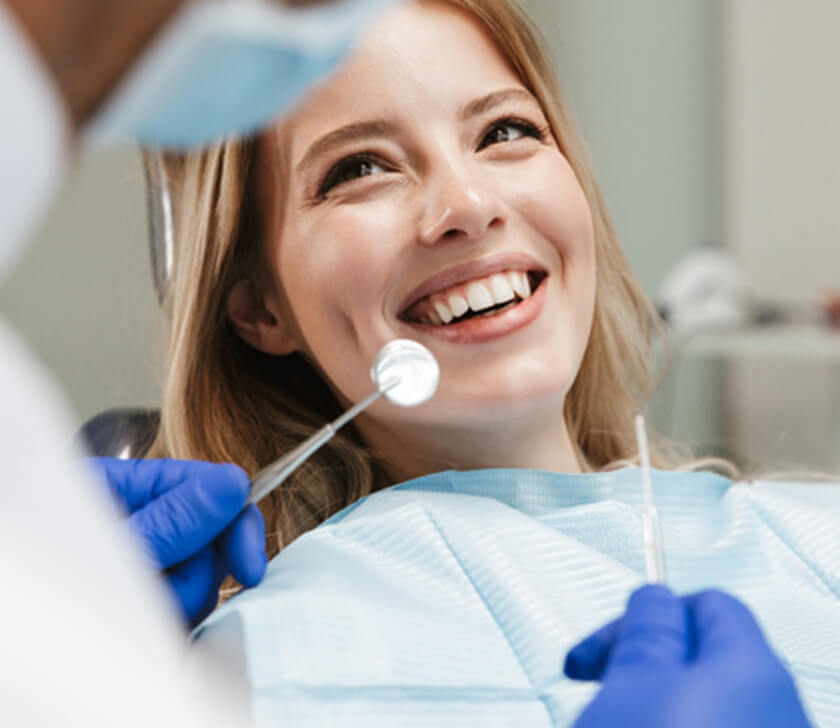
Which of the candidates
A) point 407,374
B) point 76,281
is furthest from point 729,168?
point 407,374

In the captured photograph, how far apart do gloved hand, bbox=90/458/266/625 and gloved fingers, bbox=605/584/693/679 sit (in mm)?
373

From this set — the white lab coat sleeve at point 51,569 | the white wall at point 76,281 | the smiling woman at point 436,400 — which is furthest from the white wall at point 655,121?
the white lab coat sleeve at point 51,569

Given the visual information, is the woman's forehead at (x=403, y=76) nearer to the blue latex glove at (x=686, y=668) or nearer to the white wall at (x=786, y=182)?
the blue latex glove at (x=686, y=668)

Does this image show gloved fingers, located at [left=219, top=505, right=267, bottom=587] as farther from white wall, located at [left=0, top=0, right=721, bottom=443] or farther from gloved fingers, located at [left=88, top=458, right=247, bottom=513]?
white wall, located at [left=0, top=0, right=721, bottom=443]

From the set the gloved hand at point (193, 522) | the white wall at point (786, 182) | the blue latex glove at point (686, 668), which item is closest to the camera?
the blue latex glove at point (686, 668)

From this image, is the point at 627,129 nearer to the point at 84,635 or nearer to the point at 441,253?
the point at 441,253

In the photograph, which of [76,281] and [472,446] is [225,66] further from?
[76,281]

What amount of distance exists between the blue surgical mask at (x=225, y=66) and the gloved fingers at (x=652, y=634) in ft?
1.14

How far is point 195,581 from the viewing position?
0.91 metres

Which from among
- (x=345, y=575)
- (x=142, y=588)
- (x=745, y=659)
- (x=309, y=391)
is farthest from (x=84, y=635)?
(x=309, y=391)

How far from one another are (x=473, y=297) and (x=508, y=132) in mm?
216

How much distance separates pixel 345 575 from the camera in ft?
2.94

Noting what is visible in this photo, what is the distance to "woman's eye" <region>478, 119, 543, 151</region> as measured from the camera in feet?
3.59

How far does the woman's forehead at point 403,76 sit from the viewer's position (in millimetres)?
1032
